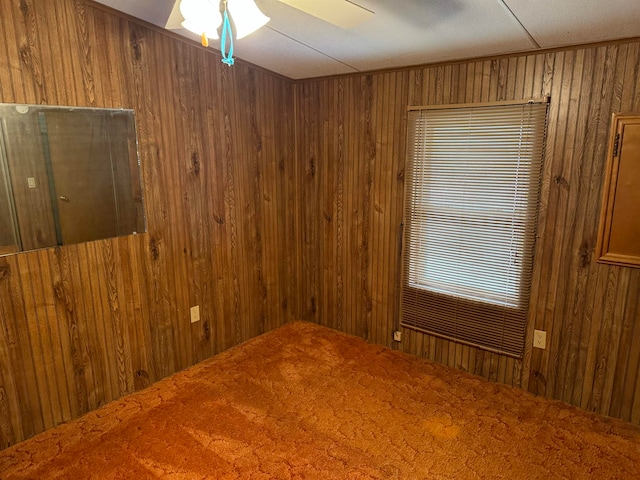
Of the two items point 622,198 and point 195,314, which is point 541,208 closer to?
point 622,198

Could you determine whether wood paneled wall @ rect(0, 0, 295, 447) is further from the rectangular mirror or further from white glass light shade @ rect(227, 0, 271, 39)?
white glass light shade @ rect(227, 0, 271, 39)

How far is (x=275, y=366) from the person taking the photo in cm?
307

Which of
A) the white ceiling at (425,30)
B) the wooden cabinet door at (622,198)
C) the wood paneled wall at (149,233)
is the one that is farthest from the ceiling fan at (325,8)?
the wooden cabinet door at (622,198)

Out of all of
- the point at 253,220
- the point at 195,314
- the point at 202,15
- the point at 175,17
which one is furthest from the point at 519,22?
the point at 195,314

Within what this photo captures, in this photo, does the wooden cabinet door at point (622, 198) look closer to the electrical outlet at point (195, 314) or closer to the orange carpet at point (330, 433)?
the orange carpet at point (330, 433)

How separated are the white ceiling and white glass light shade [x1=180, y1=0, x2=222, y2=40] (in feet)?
1.80

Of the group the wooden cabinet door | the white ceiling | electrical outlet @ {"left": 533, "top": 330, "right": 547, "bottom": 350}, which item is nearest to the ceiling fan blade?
the white ceiling

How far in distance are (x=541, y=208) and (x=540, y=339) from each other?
831 millimetres

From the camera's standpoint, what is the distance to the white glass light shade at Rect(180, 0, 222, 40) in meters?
1.52

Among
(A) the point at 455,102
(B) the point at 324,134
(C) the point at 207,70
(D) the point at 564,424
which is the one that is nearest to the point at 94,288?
(C) the point at 207,70

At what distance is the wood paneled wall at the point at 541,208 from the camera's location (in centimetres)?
231

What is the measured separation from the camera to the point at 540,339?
2631 millimetres

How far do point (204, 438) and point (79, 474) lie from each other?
598 millimetres

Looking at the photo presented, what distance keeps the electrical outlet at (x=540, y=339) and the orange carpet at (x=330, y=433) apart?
0.34m
